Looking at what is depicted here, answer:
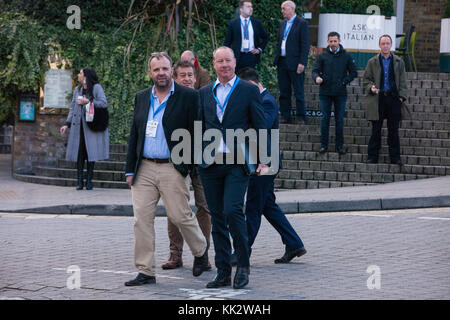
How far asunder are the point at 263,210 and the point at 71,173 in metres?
8.25

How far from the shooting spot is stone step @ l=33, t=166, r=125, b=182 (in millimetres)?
15727

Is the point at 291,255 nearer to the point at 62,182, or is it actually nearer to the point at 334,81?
the point at 334,81

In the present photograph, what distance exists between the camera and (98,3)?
19.1m

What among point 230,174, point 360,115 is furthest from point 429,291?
point 360,115

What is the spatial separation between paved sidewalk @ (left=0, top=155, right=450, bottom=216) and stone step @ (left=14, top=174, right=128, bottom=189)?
1.19m

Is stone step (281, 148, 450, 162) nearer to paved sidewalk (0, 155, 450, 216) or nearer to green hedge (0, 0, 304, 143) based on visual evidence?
paved sidewalk (0, 155, 450, 216)

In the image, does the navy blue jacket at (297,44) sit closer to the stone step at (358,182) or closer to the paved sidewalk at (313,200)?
the stone step at (358,182)

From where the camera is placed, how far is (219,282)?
741 centimetres

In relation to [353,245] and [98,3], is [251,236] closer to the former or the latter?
[353,245]

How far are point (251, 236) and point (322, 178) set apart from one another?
6.58 metres

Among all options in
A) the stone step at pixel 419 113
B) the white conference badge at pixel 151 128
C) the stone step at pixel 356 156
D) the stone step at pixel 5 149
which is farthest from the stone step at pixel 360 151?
the stone step at pixel 5 149

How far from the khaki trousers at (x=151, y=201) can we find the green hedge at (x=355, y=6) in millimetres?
13221

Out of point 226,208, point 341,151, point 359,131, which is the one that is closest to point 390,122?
point 341,151

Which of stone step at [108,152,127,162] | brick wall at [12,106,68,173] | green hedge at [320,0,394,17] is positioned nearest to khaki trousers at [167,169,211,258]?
stone step at [108,152,127,162]
